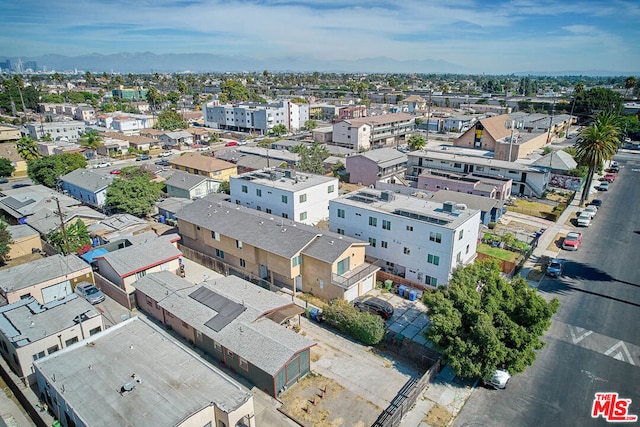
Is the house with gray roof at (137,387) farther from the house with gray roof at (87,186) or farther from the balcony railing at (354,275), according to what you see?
the house with gray roof at (87,186)

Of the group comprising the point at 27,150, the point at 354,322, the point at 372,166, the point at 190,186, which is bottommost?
the point at 354,322

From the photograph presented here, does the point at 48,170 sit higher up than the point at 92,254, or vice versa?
the point at 48,170

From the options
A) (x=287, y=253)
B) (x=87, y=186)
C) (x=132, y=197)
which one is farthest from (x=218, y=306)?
(x=87, y=186)

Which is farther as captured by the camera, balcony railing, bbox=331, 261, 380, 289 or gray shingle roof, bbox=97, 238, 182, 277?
gray shingle roof, bbox=97, 238, 182, 277

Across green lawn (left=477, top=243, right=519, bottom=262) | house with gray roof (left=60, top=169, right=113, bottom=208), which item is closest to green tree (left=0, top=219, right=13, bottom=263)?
house with gray roof (left=60, top=169, right=113, bottom=208)

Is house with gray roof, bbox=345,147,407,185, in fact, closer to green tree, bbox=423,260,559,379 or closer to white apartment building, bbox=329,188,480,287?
white apartment building, bbox=329,188,480,287

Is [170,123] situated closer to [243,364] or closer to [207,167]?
[207,167]

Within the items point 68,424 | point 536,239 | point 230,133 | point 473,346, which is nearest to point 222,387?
point 68,424
